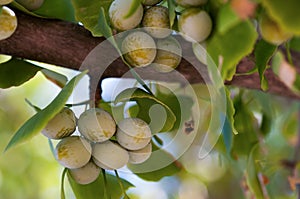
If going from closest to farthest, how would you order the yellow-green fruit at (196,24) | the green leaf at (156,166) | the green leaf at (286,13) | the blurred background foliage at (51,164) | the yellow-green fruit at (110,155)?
the green leaf at (286,13), the yellow-green fruit at (196,24), the yellow-green fruit at (110,155), the green leaf at (156,166), the blurred background foliage at (51,164)

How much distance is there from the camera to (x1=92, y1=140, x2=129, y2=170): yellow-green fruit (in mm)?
559

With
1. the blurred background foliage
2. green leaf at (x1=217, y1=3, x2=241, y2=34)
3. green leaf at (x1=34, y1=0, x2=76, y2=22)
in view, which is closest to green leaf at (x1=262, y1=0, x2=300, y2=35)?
A: green leaf at (x1=217, y1=3, x2=241, y2=34)

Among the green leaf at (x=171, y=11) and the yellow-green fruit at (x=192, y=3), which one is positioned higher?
the yellow-green fruit at (x=192, y=3)

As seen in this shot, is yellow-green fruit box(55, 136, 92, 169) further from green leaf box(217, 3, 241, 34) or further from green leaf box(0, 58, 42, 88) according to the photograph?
green leaf box(217, 3, 241, 34)

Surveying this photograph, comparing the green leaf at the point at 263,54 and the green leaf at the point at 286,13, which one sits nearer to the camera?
the green leaf at the point at 286,13

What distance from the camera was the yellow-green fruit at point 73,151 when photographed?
550 millimetres

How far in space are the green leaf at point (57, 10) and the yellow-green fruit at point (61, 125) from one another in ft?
0.45

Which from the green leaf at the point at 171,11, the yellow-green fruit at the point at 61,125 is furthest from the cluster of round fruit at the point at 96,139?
the green leaf at the point at 171,11

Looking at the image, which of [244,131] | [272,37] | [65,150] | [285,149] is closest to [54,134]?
[65,150]

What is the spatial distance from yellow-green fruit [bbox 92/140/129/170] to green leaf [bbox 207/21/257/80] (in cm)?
17

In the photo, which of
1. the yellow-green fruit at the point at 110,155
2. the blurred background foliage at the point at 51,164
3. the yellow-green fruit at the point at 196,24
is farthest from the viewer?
the blurred background foliage at the point at 51,164

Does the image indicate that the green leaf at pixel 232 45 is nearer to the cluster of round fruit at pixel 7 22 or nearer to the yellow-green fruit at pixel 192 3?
the yellow-green fruit at pixel 192 3

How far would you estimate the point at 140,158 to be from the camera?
58 centimetres

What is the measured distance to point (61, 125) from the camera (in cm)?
54
